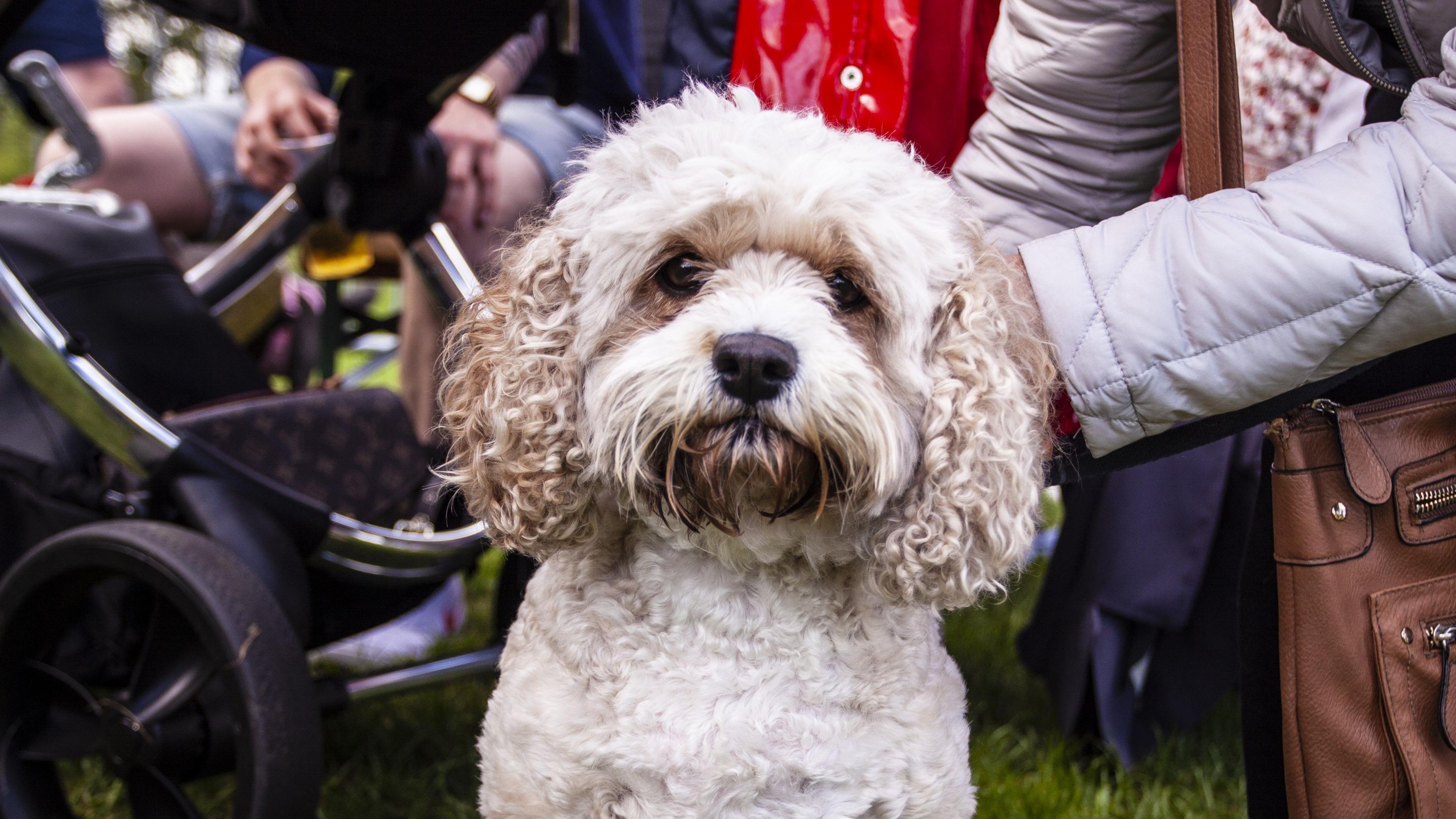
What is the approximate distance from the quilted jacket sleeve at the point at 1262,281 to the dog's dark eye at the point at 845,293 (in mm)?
207

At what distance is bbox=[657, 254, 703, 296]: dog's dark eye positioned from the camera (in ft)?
3.91

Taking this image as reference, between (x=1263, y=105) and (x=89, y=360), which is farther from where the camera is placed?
(x=1263, y=105)

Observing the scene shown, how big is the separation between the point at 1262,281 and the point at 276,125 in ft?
6.15

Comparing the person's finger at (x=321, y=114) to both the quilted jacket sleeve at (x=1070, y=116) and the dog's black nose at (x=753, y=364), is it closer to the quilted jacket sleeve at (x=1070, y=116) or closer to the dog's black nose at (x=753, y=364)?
the quilted jacket sleeve at (x=1070, y=116)

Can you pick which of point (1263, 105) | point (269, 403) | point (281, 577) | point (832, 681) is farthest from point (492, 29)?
point (1263, 105)

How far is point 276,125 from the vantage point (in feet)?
7.54

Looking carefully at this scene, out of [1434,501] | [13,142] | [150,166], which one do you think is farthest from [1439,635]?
[13,142]

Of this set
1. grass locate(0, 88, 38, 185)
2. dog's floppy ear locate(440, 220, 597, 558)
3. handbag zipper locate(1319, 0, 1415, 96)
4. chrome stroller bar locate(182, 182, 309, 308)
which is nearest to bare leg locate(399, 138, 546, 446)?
chrome stroller bar locate(182, 182, 309, 308)

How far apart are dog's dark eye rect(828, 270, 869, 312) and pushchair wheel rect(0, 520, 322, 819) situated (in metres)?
0.86

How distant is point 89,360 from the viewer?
5.58 feet

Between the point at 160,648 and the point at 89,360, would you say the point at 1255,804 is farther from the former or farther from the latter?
the point at 89,360

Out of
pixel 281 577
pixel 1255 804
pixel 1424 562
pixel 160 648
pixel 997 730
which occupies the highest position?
pixel 1424 562

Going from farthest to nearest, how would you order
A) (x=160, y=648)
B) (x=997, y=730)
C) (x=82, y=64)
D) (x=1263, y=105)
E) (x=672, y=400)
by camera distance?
(x=82, y=64) → (x=997, y=730) → (x=1263, y=105) → (x=160, y=648) → (x=672, y=400)

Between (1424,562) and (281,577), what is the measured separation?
1.44 meters
